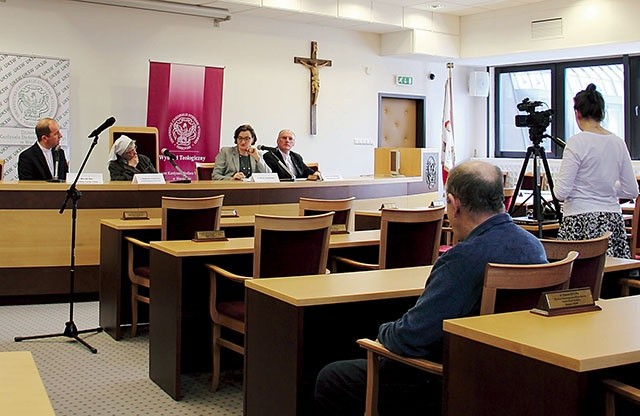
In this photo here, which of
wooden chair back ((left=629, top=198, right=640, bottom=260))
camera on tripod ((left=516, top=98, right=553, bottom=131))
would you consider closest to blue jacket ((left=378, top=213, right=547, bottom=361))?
wooden chair back ((left=629, top=198, right=640, bottom=260))

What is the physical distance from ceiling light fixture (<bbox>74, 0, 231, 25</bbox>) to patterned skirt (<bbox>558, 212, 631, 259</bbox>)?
5.91 meters

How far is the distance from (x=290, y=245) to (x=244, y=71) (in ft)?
20.8

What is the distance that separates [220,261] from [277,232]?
2.44 feet

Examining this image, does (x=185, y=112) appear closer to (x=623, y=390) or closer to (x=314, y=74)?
(x=314, y=74)

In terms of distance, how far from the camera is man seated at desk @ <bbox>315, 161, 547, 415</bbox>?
228cm

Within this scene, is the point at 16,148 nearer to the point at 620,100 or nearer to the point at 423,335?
the point at 423,335

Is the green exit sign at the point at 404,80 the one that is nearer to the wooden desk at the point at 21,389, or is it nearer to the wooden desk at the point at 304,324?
the wooden desk at the point at 304,324

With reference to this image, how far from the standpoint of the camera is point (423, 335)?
230cm

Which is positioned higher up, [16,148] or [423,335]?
[16,148]

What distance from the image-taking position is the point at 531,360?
6.03 feet

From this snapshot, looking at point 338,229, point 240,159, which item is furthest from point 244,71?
point 338,229

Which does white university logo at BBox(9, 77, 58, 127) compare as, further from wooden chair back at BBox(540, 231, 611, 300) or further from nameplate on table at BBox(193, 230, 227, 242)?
wooden chair back at BBox(540, 231, 611, 300)

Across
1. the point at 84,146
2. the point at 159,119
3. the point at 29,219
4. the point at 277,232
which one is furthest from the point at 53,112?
the point at 277,232

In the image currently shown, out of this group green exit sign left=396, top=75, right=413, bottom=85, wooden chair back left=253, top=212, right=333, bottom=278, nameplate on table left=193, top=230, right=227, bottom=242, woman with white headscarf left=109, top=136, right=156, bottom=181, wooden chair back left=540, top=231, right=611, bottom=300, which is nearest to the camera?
wooden chair back left=540, top=231, right=611, bottom=300
